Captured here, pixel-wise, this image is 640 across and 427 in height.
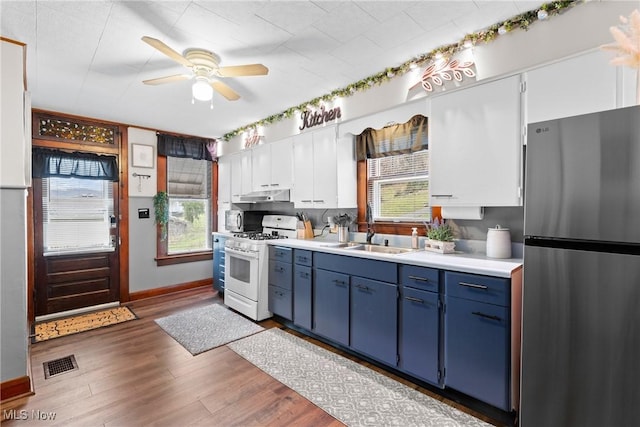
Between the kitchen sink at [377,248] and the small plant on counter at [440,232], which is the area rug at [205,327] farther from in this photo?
the small plant on counter at [440,232]

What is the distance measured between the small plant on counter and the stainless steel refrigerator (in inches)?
45.0

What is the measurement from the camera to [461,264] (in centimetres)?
209

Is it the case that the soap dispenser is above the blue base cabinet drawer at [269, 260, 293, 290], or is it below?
above

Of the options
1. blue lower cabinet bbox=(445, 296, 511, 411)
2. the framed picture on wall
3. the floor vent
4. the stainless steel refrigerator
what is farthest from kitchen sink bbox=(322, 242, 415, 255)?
the framed picture on wall

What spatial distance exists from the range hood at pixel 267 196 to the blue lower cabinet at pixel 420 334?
93.5 inches

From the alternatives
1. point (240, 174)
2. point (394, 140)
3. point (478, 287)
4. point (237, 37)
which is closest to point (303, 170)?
point (394, 140)

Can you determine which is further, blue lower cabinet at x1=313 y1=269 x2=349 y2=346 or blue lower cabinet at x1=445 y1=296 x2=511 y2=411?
blue lower cabinet at x1=313 y1=269 x2=349 y2=346

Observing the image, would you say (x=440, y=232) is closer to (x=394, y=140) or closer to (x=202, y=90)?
(x=394, y=140)

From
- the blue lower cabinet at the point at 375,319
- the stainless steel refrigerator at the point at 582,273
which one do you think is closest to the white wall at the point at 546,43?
the stainless steel refrigerator at the point at 582,273

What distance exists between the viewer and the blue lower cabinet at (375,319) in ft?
8.06

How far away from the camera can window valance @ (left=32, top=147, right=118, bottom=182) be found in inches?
150

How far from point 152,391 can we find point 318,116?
313 centimetres

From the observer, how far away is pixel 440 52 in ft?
8.20

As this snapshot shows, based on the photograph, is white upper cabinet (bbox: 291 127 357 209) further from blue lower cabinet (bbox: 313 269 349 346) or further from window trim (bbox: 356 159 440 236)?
blue lower cabinet (bbox: 313 269 349 346)
